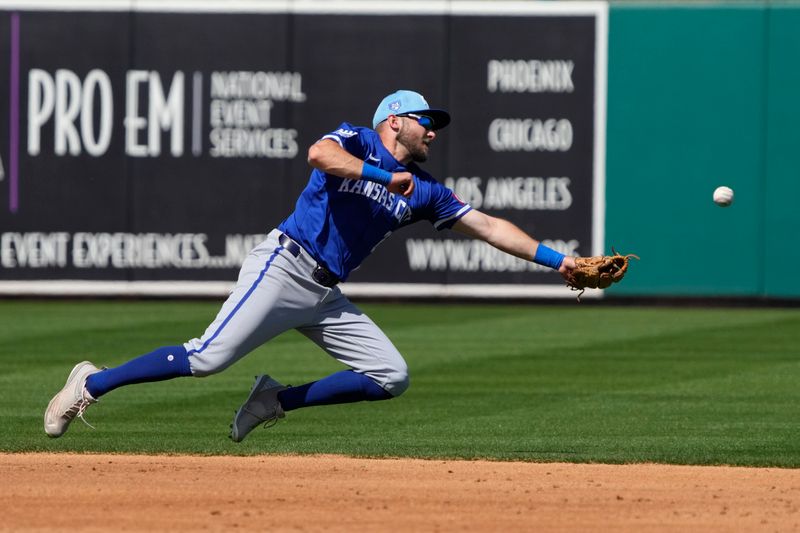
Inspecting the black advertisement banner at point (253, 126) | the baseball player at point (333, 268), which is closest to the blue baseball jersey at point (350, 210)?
the baseball player at point (333, 268)

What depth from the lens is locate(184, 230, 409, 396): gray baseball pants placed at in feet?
23.9

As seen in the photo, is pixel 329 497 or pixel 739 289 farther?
pixel 739 289

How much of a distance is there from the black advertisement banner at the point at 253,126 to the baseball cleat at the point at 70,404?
1058 cm

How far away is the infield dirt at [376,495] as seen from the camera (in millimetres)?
6379

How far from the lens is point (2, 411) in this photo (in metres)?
10.1

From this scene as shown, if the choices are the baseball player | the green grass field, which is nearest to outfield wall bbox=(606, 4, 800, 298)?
the green grass field

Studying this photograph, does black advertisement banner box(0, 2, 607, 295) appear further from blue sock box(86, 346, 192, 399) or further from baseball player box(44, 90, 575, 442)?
blue sock box(86, 346, 192, 399)

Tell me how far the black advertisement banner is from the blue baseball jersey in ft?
34.7

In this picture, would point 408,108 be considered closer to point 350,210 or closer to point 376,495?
point 350,210

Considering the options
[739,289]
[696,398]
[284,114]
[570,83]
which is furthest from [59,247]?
[696,398]

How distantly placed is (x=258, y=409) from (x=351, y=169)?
1.52 metres

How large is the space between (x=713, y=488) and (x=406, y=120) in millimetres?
2302

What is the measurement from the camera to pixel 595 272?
24.7ft

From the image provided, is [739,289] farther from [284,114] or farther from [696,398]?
[696,398]
